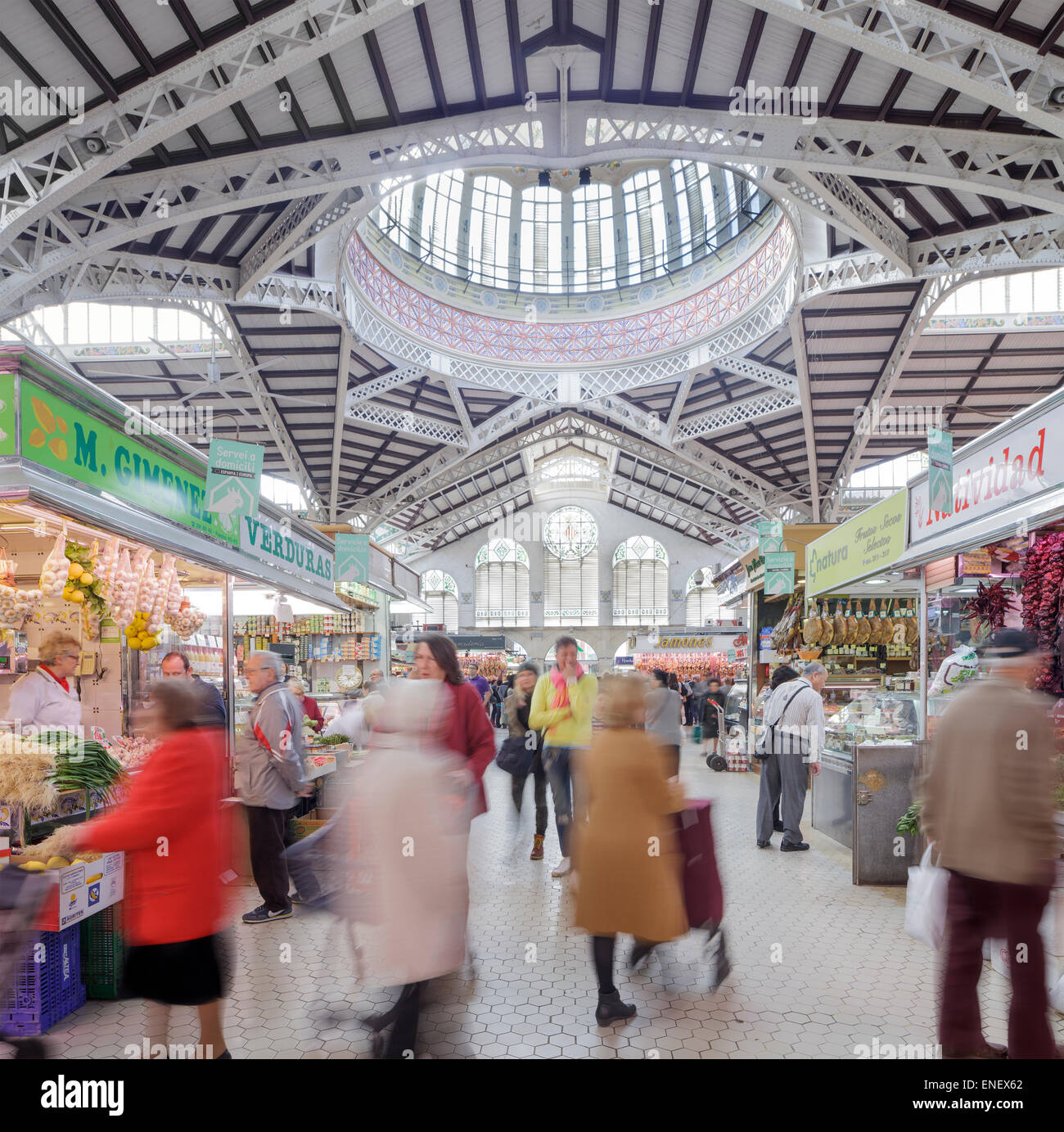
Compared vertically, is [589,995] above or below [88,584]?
below

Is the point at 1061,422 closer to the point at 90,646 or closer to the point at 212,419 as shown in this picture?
the point at 90,646

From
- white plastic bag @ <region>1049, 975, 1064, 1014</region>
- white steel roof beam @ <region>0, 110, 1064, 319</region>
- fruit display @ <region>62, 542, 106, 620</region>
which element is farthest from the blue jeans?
white steel roof beam @ <region>0, 110, 1064, 319</region>

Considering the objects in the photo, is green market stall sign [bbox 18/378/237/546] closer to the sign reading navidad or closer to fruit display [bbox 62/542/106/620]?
fruit display [bbox 62/542/106/620]

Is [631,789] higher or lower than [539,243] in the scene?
lower

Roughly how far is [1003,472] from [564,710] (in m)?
2.90

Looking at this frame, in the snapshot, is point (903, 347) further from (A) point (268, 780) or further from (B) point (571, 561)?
(B) point (571, 561)

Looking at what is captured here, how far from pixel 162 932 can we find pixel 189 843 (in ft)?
0.85

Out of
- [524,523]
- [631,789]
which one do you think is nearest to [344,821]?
[631,789]


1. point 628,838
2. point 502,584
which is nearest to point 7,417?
point 628,838

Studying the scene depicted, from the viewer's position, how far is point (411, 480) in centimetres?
2166

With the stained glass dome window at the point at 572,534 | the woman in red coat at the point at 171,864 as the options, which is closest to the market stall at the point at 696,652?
the stained glass dome window at the point at 572,534

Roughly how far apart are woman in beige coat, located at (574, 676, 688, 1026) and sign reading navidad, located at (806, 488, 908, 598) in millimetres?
3616

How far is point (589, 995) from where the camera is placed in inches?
141
